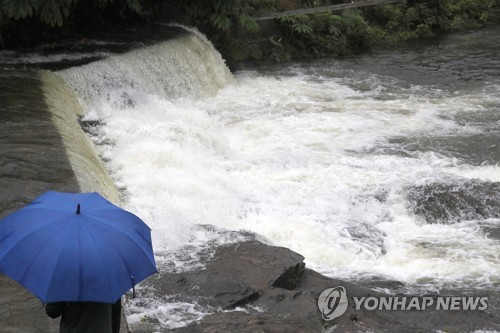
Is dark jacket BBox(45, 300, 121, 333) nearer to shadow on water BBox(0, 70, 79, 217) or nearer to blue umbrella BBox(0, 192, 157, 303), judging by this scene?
blue umbrella BBox(0, 192, 157, 303)

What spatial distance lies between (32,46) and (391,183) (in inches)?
311

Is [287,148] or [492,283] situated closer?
[492,283]

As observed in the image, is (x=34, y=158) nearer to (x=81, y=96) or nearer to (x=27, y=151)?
(x=27, y=151)

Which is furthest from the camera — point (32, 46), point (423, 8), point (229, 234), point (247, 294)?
point (423, 8)

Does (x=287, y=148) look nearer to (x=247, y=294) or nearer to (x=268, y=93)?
(x=268, y=93)

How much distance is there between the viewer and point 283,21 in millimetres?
18484

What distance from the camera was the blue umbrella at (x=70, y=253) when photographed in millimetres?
2891

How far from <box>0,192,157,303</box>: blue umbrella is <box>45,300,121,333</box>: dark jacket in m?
0.20

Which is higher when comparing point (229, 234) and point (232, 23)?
point (232, 23)

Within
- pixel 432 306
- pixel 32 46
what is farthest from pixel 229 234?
pixel 32 46

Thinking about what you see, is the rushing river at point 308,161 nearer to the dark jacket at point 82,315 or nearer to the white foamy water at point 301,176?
the white foamy water at point 301,176

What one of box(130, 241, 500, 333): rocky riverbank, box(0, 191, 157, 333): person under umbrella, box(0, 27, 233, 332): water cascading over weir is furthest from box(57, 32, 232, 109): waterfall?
box(0, 191, 157, 333): person under umbrella

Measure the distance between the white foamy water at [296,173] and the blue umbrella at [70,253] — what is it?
2.40m

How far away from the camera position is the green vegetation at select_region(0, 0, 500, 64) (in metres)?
13.3
